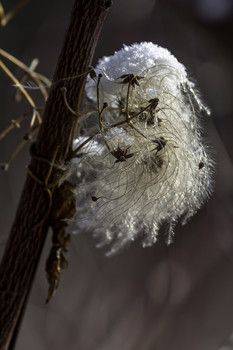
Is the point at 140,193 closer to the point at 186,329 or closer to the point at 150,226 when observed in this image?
the point at 150,226

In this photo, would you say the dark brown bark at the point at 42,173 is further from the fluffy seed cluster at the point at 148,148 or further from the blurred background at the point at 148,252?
the blurred background at the point at 148,252

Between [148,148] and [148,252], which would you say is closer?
[148,148]

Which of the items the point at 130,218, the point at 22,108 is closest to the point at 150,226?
the point at 130,218

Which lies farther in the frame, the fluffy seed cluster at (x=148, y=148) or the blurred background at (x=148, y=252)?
the blurred background at (x=148, y=252)

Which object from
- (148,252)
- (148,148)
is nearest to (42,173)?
(148,148)

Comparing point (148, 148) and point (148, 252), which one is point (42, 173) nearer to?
point (148, 148)

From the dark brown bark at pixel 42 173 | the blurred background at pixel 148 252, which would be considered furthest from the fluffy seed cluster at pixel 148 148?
the blurred background at pixel 148 252
